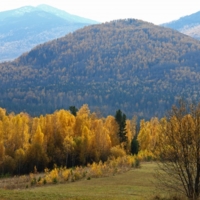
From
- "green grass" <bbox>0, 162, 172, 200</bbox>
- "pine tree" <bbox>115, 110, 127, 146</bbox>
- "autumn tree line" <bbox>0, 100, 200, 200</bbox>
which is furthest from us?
"pine tree" <bbox>115, 110, 127, 146</bbox>

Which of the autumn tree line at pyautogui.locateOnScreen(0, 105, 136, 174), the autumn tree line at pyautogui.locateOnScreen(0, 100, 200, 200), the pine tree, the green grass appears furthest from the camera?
the pine tree

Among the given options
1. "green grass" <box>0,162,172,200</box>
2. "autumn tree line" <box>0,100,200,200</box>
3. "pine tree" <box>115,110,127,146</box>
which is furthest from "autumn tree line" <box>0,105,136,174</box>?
"green grass" <box>0,162,172,200</box>

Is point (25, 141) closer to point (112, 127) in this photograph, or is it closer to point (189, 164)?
point (112, 127)

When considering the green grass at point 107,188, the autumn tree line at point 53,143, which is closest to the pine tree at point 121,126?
the autumn tree line at point 53,143

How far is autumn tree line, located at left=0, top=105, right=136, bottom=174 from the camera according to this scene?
6756 centimetres

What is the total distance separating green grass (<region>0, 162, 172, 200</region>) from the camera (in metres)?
25.8

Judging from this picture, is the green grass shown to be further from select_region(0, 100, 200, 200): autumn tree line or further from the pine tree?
the pine tree

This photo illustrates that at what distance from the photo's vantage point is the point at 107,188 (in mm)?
37844

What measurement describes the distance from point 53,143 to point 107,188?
37.1 m

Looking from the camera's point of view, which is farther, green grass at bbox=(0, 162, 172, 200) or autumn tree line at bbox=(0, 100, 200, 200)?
Result: autumn tree line at bbox=(0, 100, 200, 200)

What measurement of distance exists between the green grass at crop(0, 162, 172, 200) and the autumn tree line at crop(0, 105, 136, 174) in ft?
69.8

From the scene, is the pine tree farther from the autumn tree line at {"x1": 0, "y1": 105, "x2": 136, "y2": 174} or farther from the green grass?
the green grass

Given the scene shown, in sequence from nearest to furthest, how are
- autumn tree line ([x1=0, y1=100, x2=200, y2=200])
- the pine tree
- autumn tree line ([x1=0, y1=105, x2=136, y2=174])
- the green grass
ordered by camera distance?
the green grass, autumn tree line ([x1=0, y1=105, x2=136, y2=174]), autumn tree line ([x1=0, y1=100, x2=200, y2=200]), the pine tree

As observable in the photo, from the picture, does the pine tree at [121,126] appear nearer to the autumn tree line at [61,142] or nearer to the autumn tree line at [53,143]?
the autumn tree line at [61,142]
